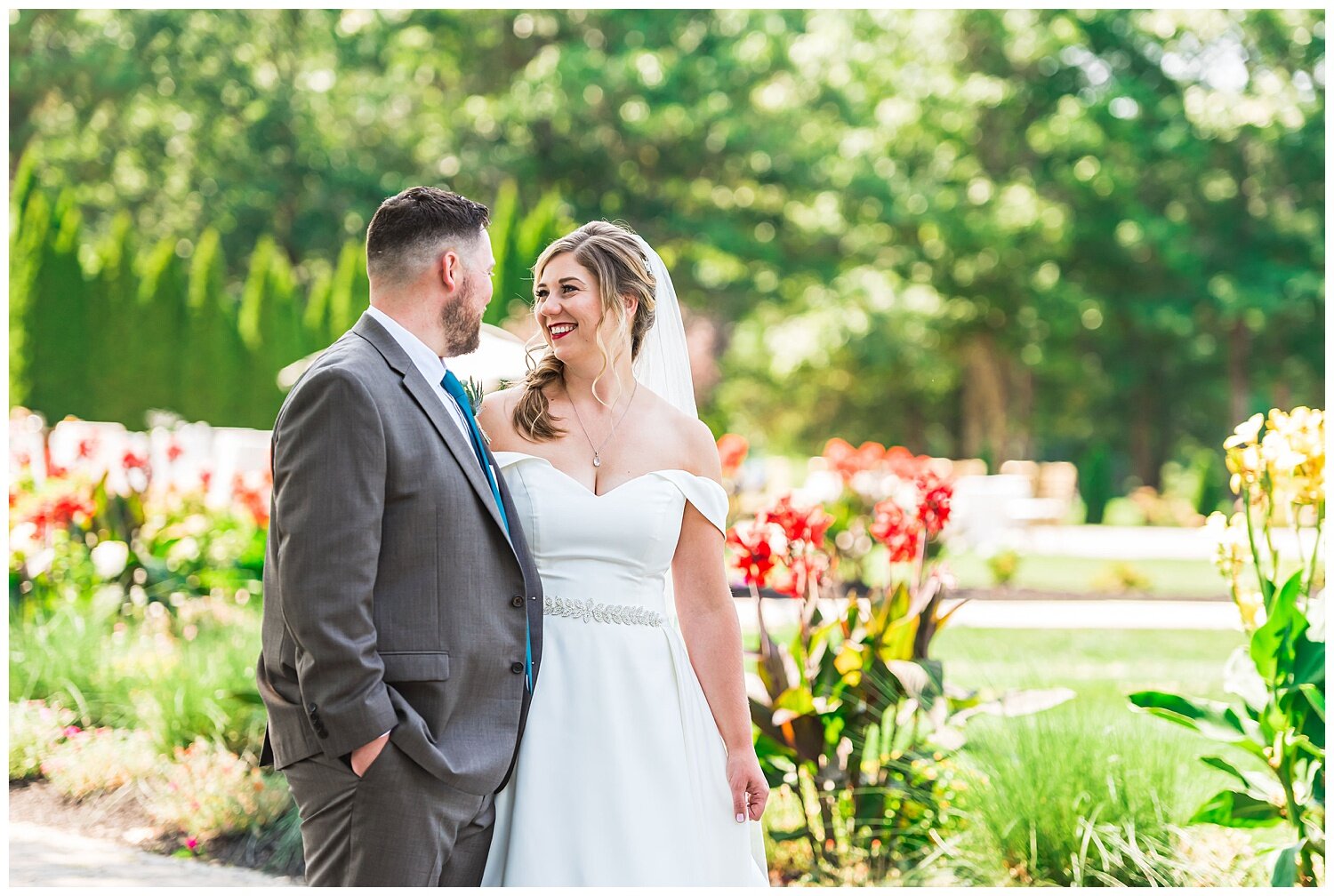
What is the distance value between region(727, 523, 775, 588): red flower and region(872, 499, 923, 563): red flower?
55 cm

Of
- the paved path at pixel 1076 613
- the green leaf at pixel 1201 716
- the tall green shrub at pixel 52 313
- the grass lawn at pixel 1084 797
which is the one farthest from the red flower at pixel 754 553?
the tall green shrub at pixel 52 313

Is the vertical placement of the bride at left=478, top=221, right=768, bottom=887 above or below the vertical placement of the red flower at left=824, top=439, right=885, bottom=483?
below

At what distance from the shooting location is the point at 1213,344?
33156mm

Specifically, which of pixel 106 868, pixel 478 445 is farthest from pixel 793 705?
pixel 106 868

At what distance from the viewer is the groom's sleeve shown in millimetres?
2385

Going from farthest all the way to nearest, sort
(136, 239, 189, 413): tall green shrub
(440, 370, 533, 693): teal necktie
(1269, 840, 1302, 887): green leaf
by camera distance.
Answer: (136, 239, 189, 413): tall green shrub
(1269, 840, 1302, 887): green leaf
(440, 370, 533, 693): teal necktie

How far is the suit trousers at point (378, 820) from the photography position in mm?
2510

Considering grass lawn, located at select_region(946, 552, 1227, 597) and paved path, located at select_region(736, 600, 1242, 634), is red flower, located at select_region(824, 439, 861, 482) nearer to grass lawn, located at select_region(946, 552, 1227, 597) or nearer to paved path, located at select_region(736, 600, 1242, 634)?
paved path, located at select_region(736, 600, 1242, 634)

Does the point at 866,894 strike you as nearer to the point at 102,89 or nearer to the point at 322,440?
the point at 322,440

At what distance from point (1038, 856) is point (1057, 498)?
69.9 feet

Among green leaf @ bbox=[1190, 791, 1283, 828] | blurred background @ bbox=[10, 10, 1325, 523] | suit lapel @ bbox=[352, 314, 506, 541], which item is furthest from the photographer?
blurred background @ bbox=[10, 10, 1325, 523]

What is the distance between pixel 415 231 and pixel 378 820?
1.22 m

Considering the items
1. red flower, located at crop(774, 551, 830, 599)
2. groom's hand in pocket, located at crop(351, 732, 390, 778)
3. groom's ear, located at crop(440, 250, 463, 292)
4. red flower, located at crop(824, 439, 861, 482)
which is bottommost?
groom's hand in pocket, located at crop(351, 732, 390, 778)

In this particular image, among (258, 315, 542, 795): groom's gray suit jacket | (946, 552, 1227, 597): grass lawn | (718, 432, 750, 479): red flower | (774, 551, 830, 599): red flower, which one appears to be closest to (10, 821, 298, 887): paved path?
(774, 551, 830, 599): red flower
